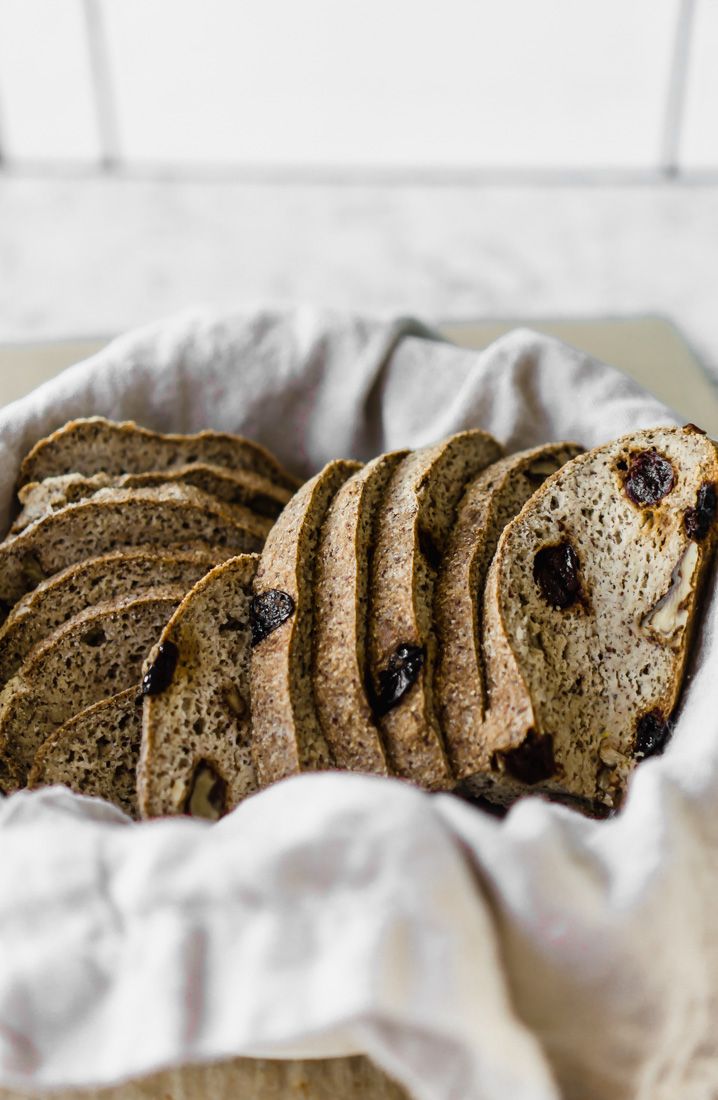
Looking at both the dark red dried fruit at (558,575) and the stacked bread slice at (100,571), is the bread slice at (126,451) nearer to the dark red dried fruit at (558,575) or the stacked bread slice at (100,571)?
the stacked bread slice at (100,571)

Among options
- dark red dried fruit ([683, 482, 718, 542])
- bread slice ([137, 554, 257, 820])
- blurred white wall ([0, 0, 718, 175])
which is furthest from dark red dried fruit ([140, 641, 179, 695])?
blurred white wall ([0, 0, 718, 175])

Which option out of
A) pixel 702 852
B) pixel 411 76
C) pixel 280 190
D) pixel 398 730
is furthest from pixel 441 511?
pixel 411 76

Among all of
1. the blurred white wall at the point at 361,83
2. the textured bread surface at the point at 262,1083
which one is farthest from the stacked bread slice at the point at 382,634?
the blurred white wall at the point at 361,83

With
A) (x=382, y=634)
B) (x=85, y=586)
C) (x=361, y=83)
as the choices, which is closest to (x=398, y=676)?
(x=382, y=634)

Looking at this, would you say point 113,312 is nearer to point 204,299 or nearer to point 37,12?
point 204,299

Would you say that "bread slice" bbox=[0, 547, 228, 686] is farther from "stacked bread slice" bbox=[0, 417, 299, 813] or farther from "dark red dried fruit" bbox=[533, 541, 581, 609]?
"dark red dried fruit" bbox=[533, 541, 581, 609]

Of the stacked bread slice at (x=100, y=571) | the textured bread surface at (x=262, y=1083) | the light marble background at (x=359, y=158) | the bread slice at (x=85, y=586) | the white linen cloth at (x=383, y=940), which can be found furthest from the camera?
the light marble background at (x=359, y=158)
